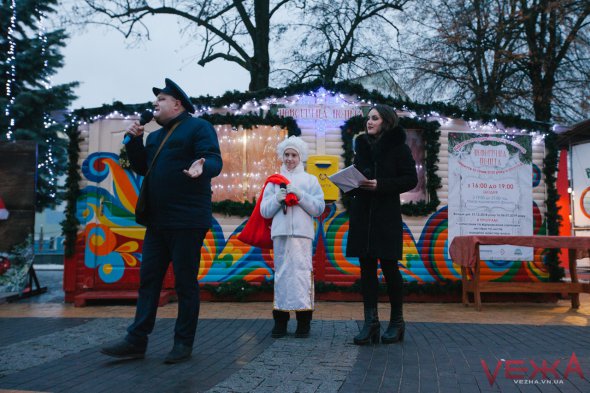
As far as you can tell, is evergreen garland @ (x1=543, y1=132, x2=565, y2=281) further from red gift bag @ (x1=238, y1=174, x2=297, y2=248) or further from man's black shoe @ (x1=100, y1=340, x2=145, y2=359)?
man's black shoe @ (x1=100, y1=340, x2=145, y2=359)

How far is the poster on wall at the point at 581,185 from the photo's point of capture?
1258 cm

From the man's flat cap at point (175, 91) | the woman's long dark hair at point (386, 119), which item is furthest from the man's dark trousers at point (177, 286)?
the woman's long dark hair at point (386, 119)

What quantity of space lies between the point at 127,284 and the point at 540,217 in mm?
6636

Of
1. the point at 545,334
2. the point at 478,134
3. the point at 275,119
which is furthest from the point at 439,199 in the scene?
the point at 545,334

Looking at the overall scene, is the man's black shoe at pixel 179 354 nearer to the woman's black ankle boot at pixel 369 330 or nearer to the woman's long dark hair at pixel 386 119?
the woman's black ankle boot at pixel 369 330

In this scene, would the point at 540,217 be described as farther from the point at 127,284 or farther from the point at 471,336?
the point at 127,284

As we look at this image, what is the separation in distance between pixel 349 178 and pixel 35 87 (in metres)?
13.4

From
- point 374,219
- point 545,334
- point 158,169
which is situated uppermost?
point 158,169

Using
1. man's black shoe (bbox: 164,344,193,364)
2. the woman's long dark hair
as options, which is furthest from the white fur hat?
man's black shoe (bbox: 164,344,193,364)

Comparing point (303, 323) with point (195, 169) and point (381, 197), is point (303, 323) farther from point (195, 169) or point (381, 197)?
point (195, 169)

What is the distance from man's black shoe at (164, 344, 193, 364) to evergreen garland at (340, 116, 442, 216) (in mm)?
4969

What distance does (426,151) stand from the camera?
29.5 feet

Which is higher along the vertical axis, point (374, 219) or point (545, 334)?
point (374, 219)

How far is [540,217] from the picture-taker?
9.05m
